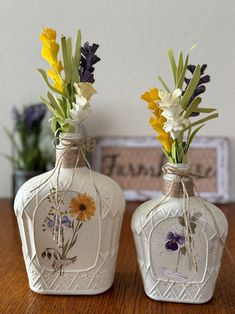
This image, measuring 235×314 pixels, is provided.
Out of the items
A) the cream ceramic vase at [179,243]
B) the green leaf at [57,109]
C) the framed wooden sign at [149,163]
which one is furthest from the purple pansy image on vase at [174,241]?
the framed wooden sign at [149,163]

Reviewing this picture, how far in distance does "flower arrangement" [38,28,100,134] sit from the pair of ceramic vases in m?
0.03

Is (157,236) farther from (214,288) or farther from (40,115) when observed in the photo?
(40,115)

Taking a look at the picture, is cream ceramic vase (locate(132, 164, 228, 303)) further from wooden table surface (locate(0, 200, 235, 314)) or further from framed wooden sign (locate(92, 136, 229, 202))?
framed wooden sign (locate(92, 136, 229, 202))

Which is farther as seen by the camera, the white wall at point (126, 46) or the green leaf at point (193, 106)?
the white wall at point (126, 46)

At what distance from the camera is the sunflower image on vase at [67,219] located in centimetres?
60

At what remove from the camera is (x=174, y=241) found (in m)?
0.59

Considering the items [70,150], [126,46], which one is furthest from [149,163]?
[70,150]

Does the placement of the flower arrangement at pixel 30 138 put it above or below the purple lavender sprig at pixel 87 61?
below

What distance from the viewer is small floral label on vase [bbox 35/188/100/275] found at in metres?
0.61

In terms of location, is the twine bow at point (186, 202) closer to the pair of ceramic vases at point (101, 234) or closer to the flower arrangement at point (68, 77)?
the pair of ceramic vases at point (101, 234)

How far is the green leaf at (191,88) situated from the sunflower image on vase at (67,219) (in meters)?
0.18

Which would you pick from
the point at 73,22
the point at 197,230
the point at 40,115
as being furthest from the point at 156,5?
the point at 197,230

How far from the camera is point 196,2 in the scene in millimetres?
1044

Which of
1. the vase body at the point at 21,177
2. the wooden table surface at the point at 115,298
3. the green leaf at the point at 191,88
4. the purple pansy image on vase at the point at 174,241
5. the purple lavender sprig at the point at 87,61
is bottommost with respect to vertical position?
the wooden table surface at the point at 115,298
